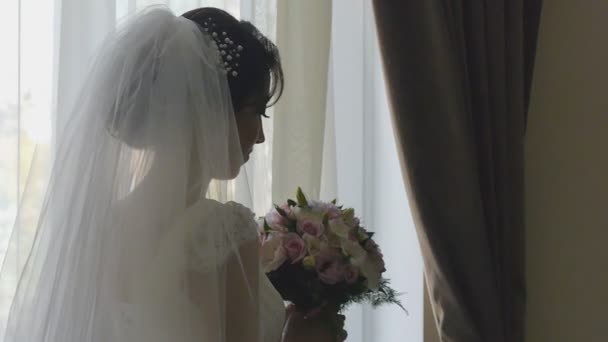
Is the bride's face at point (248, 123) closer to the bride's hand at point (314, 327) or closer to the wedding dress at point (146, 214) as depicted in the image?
the wedding dress at point (146, 214)

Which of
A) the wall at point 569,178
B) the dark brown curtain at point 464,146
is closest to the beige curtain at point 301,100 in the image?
the dark brown curtain at point 464,146

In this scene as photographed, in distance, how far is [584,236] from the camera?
7.20 ft

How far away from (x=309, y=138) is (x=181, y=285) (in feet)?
2.57

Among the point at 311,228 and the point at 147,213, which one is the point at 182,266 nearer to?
the point at 147,213

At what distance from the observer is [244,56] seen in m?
1.32

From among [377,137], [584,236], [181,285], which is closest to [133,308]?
[181,285]

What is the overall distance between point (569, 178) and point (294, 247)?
42.1 inches

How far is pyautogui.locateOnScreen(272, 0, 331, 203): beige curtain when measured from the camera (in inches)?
73.5

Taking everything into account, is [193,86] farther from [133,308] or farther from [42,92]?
[42,92]

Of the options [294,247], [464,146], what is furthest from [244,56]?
[464,146]

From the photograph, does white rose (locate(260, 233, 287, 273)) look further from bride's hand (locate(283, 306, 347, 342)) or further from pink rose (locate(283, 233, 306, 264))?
bride's hand (locate(283, 306, 347, 342))

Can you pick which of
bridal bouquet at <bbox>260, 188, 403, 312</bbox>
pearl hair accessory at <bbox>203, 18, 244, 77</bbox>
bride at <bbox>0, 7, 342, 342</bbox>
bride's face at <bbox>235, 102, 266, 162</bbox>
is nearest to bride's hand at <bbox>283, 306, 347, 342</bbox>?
bridal bouquet at <bbox>260, 188, 403, 312</bbox>

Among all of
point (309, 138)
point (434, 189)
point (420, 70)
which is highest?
point (420, 70)

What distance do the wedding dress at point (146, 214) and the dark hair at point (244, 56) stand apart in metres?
0.06
